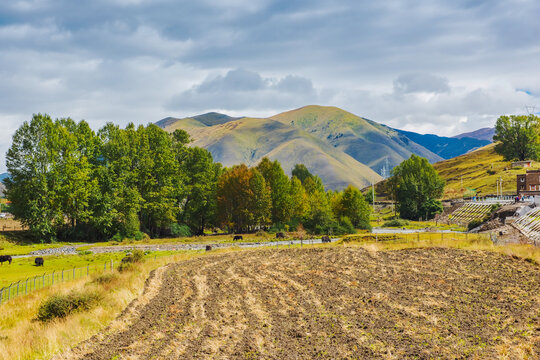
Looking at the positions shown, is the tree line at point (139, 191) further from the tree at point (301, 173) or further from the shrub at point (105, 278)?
the shrub at point (105, 278)

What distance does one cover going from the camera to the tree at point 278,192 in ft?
364

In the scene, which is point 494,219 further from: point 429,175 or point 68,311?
point 68,311

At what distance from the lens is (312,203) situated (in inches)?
4380

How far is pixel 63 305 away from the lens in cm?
3144

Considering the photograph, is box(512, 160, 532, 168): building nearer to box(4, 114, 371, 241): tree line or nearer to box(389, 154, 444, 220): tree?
box(389, 154, 444, 220): tree

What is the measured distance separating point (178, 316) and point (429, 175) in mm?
142085

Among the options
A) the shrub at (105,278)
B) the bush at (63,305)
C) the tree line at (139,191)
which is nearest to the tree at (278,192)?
the tree line at (139,191)

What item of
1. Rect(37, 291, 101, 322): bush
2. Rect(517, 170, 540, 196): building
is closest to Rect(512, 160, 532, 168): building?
Rect(517, 170, 540, 196): building

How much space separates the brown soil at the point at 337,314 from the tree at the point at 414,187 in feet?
335

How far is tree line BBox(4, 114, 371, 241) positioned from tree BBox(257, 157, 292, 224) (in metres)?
0.26

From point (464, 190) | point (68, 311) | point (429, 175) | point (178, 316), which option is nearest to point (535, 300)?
point (178, 316)

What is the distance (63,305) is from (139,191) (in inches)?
2815

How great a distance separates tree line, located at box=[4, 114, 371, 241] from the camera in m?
87.1

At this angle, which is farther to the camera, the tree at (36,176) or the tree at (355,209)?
the tree at (355,209)
